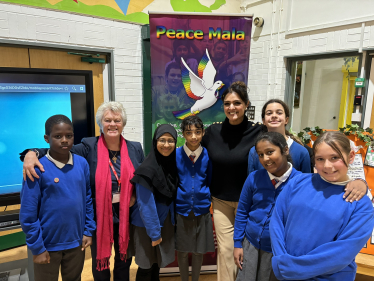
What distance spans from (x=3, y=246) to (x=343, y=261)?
2590 mm

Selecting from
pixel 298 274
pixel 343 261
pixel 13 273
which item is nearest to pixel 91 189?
pixel 13 273

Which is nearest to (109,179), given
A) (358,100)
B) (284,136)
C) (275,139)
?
(275,139)

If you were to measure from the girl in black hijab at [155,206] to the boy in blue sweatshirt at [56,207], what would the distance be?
0.37 metres

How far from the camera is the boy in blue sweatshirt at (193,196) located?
5.37 feet

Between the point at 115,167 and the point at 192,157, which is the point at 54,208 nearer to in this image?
the point at 115,167

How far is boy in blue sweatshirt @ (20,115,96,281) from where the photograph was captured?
4.38 ft

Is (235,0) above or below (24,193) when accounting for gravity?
above

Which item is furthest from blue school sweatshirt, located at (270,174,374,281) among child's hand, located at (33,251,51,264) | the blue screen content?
the blue screen content

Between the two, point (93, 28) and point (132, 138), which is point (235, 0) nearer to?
point (93, 28)

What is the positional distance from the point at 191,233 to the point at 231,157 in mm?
611

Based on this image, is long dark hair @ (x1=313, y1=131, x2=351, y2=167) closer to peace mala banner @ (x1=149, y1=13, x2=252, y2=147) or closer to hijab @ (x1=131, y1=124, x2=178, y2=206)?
hijab @ (x1=131, y1=124, x2=178, y2=206)

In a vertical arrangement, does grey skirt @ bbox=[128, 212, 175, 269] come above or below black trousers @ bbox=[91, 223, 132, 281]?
above

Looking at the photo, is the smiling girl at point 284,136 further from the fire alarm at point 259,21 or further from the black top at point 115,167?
the fire alarm at point 259,21

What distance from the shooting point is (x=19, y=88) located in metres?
1.95
